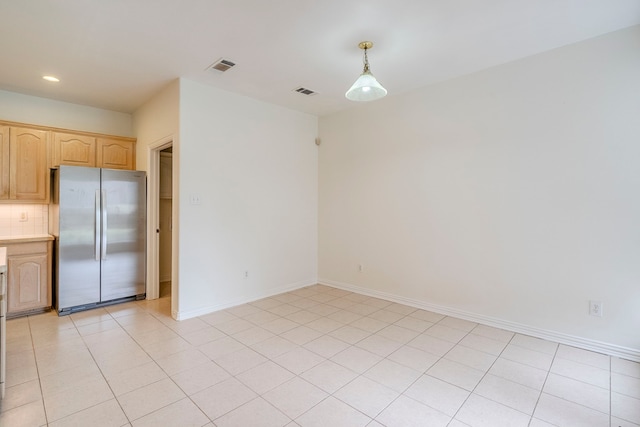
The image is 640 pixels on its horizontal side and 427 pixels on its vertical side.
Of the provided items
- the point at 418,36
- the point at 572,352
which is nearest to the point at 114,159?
the point at 418,36

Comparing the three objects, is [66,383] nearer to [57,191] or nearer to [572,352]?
[57,191]

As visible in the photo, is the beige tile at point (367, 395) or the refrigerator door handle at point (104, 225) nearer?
the beige tile at point (367, 395)

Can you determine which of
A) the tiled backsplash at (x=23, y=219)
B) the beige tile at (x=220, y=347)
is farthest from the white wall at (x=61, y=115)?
the beige tile at (x=220, y=347)

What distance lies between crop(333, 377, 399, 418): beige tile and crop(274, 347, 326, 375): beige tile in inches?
15.4

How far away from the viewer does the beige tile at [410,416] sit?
1.79m

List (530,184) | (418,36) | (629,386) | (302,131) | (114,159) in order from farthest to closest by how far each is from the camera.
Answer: (302,131)
(114,159)
(530,184)
(418,36)
(629,386)

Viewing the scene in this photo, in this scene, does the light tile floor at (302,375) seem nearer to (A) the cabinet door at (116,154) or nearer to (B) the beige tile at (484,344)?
(B) the beige tile at (484,344)

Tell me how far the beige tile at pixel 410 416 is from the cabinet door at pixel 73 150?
466cm

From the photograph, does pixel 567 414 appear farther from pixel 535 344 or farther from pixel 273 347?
pixel 273 347

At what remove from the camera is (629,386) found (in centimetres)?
216

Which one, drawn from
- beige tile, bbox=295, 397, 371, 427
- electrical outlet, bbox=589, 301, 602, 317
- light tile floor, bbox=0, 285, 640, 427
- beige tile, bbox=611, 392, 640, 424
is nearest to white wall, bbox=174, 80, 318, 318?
light tile floor, bbox=0, 285, 640, 427

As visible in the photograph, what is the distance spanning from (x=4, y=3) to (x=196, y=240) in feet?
7.98

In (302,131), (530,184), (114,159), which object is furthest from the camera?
(302,131)

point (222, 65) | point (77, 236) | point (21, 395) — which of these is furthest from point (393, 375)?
point (77, 236)
